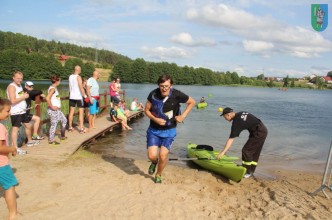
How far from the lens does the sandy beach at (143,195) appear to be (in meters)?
4.43

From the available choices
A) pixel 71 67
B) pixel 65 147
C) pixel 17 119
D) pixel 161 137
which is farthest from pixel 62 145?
pixel 71 67

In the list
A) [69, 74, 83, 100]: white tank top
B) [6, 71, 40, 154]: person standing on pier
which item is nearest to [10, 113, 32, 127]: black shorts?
[6, 71, 40, 154]: person standing on pier

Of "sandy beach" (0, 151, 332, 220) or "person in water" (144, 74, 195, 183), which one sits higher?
"person in water" (144, 74, 195, 183)

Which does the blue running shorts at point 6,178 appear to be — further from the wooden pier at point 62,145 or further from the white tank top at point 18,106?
the white tank top at point 18,106

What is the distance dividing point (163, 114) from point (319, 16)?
11.1 feet

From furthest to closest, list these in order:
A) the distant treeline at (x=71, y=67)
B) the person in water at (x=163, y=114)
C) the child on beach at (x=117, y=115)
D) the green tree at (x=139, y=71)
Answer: the green tree at (x=139, y=71) → the distant treeline at (x=71, y=67) → the child on beach at (x=117, y=115) → the person in water at (x=163, y=114)

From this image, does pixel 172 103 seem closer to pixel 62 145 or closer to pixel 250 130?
pixel 250 130

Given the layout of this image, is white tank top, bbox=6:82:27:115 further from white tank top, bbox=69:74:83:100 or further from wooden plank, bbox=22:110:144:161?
white tank top, bbox=69:74:83:100

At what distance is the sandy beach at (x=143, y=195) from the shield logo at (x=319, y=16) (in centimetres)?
318

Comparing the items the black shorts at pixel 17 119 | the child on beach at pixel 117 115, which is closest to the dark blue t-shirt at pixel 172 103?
the black shorts at pixel 17 119

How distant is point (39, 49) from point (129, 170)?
129242 millimetres

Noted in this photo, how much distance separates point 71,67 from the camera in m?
84.4

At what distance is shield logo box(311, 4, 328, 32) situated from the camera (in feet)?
18.0

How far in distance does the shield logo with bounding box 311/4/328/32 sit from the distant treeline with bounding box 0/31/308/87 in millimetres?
54648
